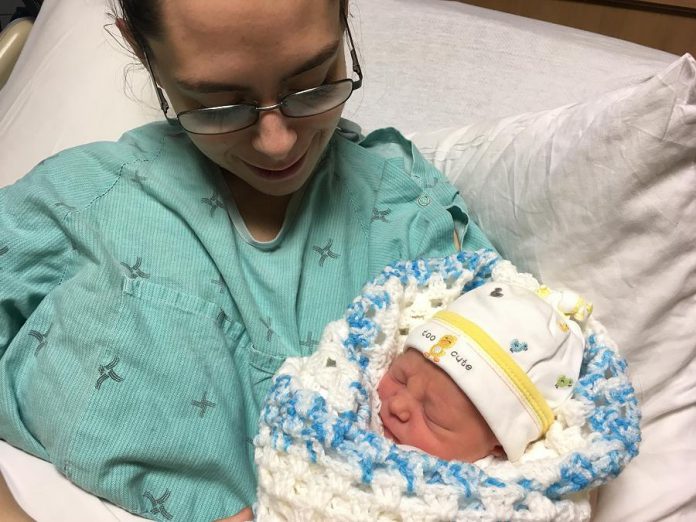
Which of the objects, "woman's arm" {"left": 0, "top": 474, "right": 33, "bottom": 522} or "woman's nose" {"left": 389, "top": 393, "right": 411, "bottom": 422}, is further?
"woman's nose" {"left": 389, "top": 393, "right": 411, "bottom": 422}

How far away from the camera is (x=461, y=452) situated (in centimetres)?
95

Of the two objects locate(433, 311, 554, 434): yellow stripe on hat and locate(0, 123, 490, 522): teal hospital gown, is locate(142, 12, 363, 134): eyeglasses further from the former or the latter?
locate(433, 311, 554, 434): yellow stripe on hat

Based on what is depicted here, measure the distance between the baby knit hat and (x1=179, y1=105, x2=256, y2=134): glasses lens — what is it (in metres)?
0.44

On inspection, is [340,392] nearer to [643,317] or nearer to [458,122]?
[643,317]

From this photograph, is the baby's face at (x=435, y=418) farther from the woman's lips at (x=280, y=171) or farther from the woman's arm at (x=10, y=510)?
the woman's arm at (x=10, y=510)

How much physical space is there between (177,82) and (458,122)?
923 millimetres

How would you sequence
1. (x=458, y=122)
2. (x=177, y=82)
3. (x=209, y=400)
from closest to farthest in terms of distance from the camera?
1. (x=177, y=82)
2. (x=209, y=400)
3. (x=458, y=122)

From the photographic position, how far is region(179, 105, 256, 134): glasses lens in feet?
2.90

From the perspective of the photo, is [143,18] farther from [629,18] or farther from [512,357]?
[629,18]

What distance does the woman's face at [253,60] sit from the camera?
0.80m

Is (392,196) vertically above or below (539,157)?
below

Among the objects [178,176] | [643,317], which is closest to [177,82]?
[178,176]

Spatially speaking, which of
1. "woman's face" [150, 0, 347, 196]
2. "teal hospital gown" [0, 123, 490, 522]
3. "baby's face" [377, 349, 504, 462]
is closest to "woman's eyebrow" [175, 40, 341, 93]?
"woman's face" [150, 0, 347, 196]

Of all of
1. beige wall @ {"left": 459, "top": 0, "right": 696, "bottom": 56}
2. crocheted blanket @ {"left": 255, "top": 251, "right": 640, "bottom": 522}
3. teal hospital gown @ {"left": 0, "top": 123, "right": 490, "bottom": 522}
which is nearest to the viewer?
crocheted blanket @ {"left": 255, "top": 251, "right": 640, "bottom": 522}
